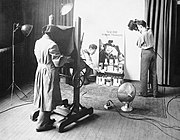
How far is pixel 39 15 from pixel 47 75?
110 inches

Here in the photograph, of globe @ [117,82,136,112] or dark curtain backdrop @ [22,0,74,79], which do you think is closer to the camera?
globe @ [117,82,136,112]

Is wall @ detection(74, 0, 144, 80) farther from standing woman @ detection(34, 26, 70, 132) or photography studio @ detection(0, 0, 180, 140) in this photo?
standing woman @ detection(34, 26, 70, 132)

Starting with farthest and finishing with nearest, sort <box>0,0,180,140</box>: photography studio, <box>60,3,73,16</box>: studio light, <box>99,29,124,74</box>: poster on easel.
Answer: <box>99,29,124,74</box>: poster on easel, <box>60,3,73,16</box>: studio light, <box>0,0,180,140</box>: photography studio

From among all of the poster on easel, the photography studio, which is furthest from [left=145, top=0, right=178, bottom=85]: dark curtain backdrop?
the poster on easel

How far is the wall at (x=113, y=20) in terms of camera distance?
204 inches

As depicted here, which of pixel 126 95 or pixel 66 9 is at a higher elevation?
pixel 66 9

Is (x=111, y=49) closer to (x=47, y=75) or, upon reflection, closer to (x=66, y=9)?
(x=66, y=9)

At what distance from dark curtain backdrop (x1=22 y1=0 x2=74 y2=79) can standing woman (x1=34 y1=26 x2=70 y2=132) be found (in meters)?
2.47

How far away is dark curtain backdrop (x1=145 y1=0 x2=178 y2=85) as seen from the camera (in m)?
4.93

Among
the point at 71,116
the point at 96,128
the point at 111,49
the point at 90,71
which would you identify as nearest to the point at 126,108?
the point at 96,128

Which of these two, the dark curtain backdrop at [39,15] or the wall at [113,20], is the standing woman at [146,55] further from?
the dark curtain backdrop at [39,15]

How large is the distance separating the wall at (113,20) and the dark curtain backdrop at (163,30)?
236 mm

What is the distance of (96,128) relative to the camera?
3256mm

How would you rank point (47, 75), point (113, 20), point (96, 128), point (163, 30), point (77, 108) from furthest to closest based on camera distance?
point (113, 20), point (163, 30), point (77, 108), point (96, 128), point (47, 75)
